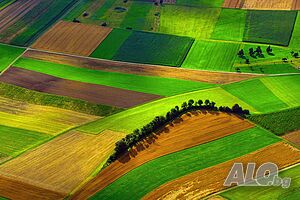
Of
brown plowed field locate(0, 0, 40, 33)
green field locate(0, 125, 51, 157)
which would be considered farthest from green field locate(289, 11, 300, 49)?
brown plowed field locate(0, 0, 40, 33)

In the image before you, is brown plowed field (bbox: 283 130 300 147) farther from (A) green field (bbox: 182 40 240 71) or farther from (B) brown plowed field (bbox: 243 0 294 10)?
(B) brown plowed field (bbox: 243 0 294 10)

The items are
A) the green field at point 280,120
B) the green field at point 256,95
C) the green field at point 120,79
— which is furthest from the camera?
the green field at point 120,79

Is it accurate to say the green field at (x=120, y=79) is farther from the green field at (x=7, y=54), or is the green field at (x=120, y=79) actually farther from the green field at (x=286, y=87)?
the green field at (x=286, y=87)

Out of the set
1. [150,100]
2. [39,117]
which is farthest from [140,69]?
[39,117]

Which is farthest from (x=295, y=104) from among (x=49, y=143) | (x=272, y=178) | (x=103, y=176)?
(x=49, y=143)

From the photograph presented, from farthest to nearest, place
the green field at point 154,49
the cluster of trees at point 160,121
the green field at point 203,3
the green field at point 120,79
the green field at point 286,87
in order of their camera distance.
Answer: the green field at point 203,3 < the green field at point 154,49 < the green field at point 120,79 < the green field at point 286,87 < the cluster of trees at point 160,121

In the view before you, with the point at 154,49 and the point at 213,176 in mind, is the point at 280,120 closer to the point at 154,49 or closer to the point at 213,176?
the point at 213,176

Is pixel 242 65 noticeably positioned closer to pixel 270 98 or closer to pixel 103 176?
pixel 270 98

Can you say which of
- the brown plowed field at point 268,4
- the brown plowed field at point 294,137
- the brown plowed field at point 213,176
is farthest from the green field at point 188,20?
the brown plowed field at point 213,176
